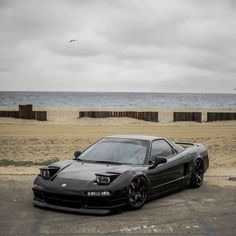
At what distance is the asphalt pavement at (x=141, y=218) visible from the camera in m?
7.10

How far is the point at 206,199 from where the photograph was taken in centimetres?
947

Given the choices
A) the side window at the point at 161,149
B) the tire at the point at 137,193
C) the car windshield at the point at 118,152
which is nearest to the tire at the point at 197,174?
the side window at the point at 161,149

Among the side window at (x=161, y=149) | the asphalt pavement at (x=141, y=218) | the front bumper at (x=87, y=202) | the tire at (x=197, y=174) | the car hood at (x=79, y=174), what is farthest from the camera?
the tire at (x=197, y=174)

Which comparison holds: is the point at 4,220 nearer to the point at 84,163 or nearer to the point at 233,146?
the point at 84,163

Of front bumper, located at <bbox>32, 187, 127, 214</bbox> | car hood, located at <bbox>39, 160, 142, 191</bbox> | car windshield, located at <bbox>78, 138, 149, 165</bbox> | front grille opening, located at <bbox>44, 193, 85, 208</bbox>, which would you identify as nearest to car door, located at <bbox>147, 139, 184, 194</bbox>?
car windshield, located at <bbox>78, 138, 149, 165</bbox>

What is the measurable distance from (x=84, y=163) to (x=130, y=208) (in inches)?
50.2

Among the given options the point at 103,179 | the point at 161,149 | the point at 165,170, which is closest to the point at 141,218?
the point at 103,179

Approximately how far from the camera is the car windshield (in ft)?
29.6

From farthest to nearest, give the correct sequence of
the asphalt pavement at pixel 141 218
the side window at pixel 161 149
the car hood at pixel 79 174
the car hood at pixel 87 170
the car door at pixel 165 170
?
the side window at pixel 161 149
the car door at pixel 165 170
the car hood at pixel 87 170
the car hood at pixel 79 174
the asphalt pavement at pixel 141 218

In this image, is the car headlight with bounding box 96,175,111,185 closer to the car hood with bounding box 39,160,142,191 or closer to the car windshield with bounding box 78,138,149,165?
the car hood with bounding box 39,160,142,191

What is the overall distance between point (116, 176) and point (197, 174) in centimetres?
298

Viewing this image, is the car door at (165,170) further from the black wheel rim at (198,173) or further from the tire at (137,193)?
the black wheel rim at (198,173)

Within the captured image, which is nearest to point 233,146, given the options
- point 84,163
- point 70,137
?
point 70,137

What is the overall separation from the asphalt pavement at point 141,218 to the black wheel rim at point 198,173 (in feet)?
1.85
